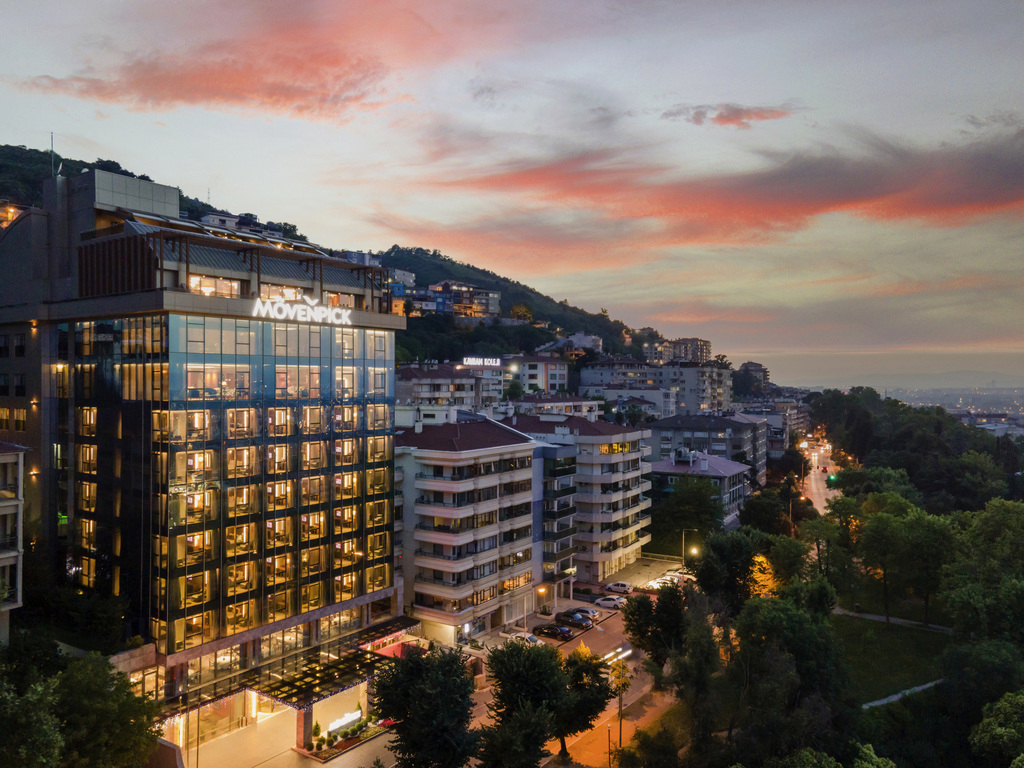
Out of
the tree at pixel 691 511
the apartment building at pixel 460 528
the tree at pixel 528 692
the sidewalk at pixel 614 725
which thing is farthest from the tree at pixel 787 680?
the tree at pixel 691 511

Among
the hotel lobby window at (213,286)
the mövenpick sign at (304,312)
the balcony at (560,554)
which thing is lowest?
the balcony at (560,554)

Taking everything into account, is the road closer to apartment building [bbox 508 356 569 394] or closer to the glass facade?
apartment building [bbox 508 356 569 394]

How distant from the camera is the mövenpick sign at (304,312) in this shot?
44562 millimetres

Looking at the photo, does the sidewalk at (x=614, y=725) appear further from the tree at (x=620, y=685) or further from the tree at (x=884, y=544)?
the tree at (x=884, y=544)

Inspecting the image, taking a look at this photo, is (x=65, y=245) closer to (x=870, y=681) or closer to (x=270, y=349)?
(x=270, y=349)

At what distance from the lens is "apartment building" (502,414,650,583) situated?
241 ft

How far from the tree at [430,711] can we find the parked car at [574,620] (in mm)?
25816

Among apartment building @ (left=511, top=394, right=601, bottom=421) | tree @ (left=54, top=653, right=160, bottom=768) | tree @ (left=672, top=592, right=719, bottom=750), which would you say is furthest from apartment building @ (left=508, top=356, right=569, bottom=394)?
tree @ (left=54, top=653, right=160, bottom=768)

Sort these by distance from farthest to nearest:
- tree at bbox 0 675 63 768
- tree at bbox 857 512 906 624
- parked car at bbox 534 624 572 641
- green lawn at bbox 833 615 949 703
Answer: tree at bbox 857 512 906 624 < parked car at bbox 534 624 572 641 < green lawn at bbox 833 615 949 703 < tree at bbox 0 675 63 768

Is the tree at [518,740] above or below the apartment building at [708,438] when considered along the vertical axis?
below

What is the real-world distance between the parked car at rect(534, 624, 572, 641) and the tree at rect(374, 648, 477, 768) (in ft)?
74.8

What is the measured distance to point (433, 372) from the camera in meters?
133

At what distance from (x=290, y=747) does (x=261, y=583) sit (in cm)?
982

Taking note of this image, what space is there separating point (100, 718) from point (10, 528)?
38.8 ft
